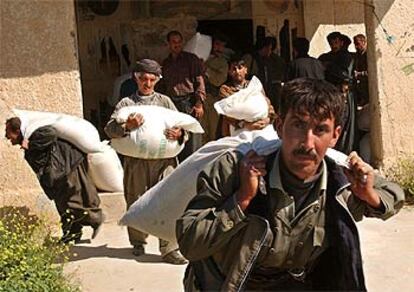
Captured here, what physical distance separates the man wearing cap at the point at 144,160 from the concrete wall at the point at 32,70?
1.27m

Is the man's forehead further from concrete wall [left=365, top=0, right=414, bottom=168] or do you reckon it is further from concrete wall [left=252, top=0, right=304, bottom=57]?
concrete wall [left=252, top=0, right=304, bottom=57]

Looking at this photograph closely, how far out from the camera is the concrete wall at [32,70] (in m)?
6.53

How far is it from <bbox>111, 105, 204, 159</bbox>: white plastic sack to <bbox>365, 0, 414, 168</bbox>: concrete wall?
2606 mm

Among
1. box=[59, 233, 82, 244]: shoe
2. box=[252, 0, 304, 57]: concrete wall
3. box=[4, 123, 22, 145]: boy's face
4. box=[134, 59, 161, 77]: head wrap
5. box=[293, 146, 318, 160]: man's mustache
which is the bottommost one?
box=[59, 233, 82, 244]: shoe

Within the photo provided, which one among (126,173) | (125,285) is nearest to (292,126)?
(125,285)

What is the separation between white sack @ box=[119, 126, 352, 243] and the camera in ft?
8.63

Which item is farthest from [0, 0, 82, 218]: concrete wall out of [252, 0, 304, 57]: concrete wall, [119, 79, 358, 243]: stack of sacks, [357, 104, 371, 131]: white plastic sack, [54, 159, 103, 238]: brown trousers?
[252, 0, 304, 57]: concrete wall

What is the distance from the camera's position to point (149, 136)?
17.4 feet

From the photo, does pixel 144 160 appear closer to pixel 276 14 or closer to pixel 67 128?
pixel 67 128

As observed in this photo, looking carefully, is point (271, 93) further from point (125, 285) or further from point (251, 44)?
point (125, 285)

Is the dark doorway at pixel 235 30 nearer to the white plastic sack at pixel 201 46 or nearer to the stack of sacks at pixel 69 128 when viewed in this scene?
the white plastic sack at pixel 201 46

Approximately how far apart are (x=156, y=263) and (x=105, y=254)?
471mm

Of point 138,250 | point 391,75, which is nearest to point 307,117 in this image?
point 138,250

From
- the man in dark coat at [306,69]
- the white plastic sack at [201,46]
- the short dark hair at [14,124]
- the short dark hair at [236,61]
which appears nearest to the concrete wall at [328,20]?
the short dark hair at [236,61]
